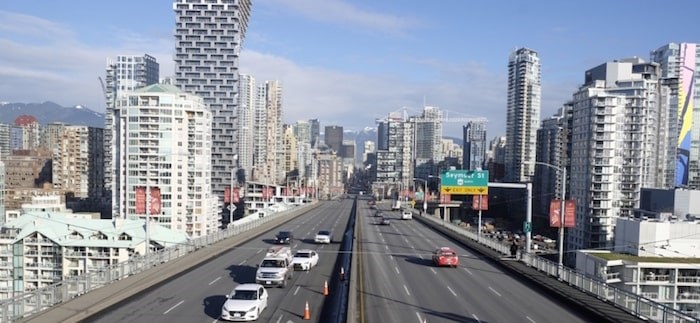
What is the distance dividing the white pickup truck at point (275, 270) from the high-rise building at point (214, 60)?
525 ft

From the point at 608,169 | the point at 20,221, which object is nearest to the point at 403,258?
the point at 20,221

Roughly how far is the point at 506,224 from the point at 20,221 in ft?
460

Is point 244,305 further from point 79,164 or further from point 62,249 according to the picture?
point 79,164

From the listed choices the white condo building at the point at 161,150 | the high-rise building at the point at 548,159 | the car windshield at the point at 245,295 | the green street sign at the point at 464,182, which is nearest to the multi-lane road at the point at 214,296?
the car windshield at the point at 245,295

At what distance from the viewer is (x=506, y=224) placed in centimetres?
18100

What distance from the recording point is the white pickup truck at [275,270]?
29250mm

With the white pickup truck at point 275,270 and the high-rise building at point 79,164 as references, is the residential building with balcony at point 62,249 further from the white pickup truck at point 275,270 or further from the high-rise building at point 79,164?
the high-rise building at point 79,164

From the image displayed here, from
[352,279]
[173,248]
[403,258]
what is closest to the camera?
[352,279]

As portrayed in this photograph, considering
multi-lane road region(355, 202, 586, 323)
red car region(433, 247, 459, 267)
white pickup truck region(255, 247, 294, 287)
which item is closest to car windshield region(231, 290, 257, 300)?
multi-lane road region(355, 202, 586, 323)

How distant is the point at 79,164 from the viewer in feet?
633

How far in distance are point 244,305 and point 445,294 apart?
1098 centimetres

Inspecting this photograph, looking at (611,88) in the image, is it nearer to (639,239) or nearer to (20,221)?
(639,239)

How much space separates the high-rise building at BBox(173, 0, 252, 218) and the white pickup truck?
15994 centimetres

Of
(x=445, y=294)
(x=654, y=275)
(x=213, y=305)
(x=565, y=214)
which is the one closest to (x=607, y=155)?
(x=654, y=275)
